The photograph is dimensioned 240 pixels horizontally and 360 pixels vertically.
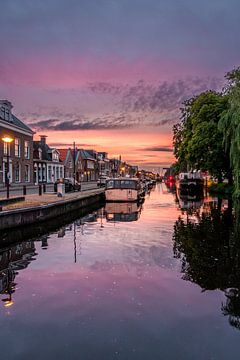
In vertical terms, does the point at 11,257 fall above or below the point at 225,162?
below

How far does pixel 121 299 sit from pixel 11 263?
493cm

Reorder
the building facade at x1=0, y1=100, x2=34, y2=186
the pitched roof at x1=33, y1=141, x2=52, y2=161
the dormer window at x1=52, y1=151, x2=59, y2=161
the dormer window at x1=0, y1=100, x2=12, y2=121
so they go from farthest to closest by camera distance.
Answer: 1. the dormer window at x1=52, y1=151, x2=59, y2=161
2. the pitched roof at x1=33, y1=141, x2=52, y2=161
3. the dormer window at x1=0, y1=100, x2=12, y2=121
4. the building facade at x1=0, y1=100, x2=34, y2=186

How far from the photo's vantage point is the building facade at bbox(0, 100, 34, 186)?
45781mm

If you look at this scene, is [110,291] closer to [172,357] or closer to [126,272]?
[126,272]

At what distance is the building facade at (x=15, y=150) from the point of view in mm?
45781

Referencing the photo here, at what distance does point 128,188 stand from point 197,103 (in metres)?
16.0

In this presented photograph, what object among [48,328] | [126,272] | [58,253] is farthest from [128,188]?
[48,328]

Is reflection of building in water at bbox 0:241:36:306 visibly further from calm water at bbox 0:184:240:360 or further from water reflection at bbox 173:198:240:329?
water reflection at bbox 173:198:240:329

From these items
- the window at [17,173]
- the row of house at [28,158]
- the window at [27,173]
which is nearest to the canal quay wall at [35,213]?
the row of house at [28,158]

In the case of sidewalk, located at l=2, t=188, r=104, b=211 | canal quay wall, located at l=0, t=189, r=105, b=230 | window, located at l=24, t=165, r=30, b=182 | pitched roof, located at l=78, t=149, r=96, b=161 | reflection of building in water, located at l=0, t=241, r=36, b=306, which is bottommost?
reflection of building in water, located at l=0, t=241, r=36, b=306

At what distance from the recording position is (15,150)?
50.1 metres

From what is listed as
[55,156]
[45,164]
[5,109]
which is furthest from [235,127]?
[55,156]

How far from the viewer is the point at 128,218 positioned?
83.8 ft

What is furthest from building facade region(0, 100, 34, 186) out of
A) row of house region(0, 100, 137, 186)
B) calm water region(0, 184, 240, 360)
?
calm water region(0, 184, 240, 360)
